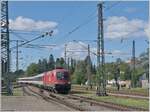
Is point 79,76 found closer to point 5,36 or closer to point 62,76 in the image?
point 62,76

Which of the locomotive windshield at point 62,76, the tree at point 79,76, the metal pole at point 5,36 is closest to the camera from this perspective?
the metal pole at point 5,36

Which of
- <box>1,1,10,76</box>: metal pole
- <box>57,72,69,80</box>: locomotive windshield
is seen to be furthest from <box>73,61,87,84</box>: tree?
<box>1,1,10,76</box>: metal pole

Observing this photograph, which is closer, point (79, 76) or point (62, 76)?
point (62, 76)

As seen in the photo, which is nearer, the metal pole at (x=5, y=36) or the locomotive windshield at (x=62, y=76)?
the metal pole at (x=5, y=36)

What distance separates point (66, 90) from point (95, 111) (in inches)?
1379

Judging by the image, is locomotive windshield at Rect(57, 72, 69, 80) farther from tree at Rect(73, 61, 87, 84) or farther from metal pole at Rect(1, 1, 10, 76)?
tree at Rect(73, 61, 87, 84)

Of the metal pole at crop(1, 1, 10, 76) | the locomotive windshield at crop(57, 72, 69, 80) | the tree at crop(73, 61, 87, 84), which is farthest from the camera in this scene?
the tree at crop(73, 61, 87, 84)

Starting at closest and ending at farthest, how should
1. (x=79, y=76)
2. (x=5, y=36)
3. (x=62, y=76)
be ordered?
1. (x=5, y=36)
2. (x=62, y=76)
3. (x=79, y=76)

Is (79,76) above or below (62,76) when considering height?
above

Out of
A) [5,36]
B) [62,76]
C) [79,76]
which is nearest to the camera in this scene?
[5,36]

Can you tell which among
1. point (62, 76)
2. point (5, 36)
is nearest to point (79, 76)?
point (62, 76)

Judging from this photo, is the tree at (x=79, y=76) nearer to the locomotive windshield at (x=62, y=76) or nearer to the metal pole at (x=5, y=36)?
the locomotive windshield at (x=62, y=76)

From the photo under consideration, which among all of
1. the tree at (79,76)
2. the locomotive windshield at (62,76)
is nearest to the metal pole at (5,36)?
the locomotive windshield at (62,76)

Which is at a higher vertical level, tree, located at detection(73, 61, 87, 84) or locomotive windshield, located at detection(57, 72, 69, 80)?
tree, located at detection(73, 61, 87, 84)
